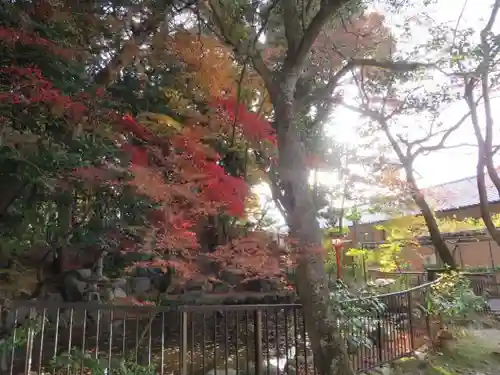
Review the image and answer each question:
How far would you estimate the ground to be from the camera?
5641 mm

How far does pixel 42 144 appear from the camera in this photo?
14.8ft

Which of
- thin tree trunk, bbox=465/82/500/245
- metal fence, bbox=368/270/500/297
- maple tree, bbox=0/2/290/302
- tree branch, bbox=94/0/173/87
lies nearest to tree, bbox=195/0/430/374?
tree branch, bbox=94/0/173/87

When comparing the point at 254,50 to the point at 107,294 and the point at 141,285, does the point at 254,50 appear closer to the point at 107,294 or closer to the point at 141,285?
the point at 107,294

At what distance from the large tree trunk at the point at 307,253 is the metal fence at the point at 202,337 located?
0.67 metres

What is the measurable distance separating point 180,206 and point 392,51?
5679 mm

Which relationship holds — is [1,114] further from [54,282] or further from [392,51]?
[392,51]

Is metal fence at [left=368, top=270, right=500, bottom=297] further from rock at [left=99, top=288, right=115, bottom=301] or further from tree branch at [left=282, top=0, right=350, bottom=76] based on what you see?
tree branch at [left=282, top=0, right=350, bottom=76]

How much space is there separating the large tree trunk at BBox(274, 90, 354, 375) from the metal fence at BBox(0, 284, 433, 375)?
671mm


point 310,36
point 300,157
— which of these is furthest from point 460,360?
point 310,36

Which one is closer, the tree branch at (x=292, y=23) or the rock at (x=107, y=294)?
the tree branch at (x=292, y=23)

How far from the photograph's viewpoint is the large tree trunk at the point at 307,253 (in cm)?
358

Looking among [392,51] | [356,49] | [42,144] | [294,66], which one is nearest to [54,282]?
[42,144]

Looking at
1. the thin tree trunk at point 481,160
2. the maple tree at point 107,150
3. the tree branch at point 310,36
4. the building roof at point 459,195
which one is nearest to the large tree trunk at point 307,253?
the tree branch at point 310,36

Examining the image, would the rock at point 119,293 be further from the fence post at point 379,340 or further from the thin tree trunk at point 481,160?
the thin tree trunk at point 481,160
